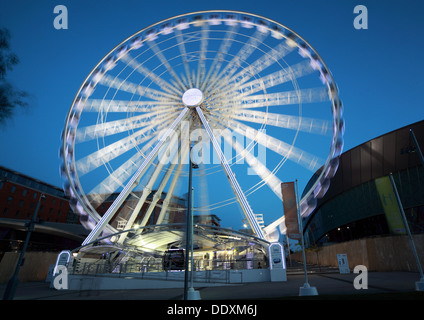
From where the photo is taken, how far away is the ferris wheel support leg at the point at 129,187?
772 inches

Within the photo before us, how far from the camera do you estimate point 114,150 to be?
2205cm

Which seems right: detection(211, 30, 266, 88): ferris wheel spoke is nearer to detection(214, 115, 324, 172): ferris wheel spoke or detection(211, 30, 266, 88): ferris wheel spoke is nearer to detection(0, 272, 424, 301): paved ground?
detection(214, 115, 324, 172): ferris wheel spoke

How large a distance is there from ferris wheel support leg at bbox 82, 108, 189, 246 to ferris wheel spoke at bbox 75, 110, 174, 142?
1925 mm

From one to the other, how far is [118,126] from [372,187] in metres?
30.3

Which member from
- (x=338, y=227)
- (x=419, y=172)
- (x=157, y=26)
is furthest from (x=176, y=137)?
(x=338, y=227)

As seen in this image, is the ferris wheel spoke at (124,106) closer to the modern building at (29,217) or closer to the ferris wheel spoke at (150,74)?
the ferris wheel spoke at (150,74)

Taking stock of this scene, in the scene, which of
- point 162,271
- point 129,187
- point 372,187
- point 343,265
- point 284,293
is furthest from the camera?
point 372,187

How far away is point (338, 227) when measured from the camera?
40.3 metres

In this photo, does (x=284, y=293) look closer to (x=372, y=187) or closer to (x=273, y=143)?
(x=273, y=143)

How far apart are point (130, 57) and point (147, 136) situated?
7135 millimetres

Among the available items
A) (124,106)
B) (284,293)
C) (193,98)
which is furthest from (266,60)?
(284,293)

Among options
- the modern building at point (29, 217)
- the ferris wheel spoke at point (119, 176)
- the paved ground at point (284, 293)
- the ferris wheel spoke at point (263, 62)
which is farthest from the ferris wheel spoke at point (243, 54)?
the modern building at point (29, 217)
